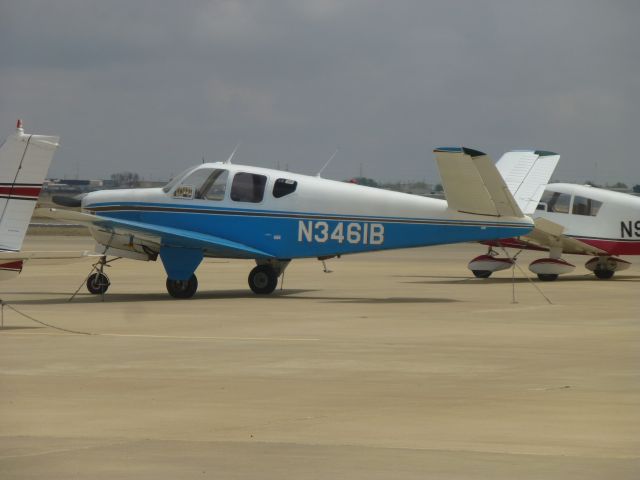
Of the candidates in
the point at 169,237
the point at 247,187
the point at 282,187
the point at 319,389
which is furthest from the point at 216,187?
the point at 319,389

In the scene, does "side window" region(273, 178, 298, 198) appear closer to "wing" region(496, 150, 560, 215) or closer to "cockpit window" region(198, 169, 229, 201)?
"cockpit window" region(198, 169, 229, 201)

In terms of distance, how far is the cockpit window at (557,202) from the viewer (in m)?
26.8

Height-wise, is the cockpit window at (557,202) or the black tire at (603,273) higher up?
the cockpit window at (557,202)

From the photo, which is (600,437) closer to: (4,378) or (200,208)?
(4,378)

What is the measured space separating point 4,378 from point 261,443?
370 centimetres

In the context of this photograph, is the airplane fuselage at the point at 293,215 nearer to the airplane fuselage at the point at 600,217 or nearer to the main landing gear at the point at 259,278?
the main landing gear at the point at 259,278

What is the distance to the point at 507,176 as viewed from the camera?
25.1 metres

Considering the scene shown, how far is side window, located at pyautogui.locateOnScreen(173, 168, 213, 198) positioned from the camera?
67.6 ft

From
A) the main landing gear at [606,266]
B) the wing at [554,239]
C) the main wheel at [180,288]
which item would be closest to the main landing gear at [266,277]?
the main wheel at [180,288]

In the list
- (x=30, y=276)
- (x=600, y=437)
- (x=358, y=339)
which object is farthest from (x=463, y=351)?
(x=30, y=276)

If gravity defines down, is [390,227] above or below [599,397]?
above

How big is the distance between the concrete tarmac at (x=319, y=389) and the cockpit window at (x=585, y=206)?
6493 millimetres

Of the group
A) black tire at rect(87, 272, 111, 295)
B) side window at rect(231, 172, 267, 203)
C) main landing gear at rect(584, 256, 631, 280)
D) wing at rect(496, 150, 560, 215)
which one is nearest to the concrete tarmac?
black tire at rect(87, 272, 111, 295)

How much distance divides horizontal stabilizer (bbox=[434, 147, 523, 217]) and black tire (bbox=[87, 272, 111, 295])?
6069mm
